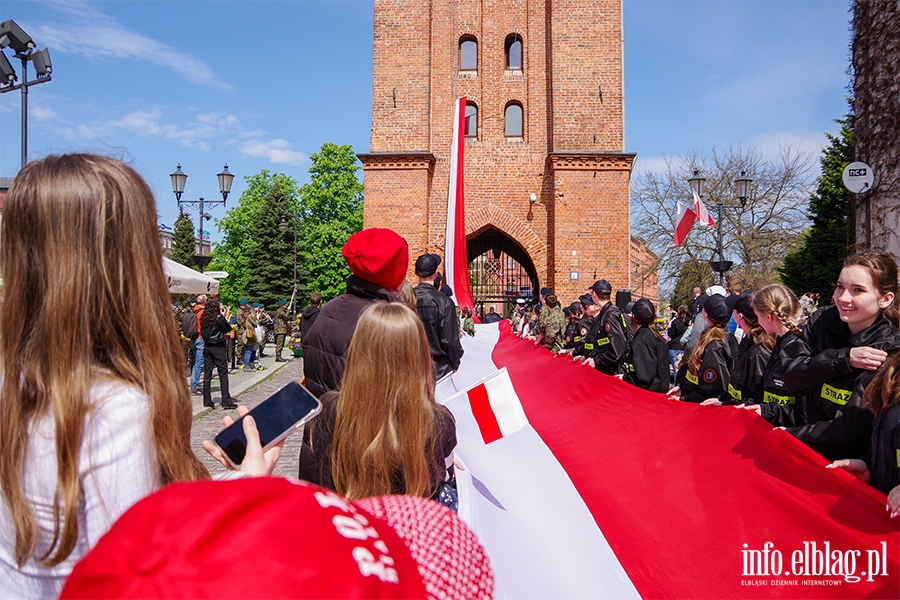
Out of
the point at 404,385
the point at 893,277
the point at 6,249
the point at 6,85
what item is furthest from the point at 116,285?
the point at 6,85

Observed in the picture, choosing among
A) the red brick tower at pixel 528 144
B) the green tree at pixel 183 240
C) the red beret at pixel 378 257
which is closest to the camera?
the red beret at pixel 378 257

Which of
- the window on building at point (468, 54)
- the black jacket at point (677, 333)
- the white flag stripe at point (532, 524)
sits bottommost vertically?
the white flag stripe at point (532, 524)

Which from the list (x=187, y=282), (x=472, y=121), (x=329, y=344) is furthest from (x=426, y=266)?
(x=472, y=121)

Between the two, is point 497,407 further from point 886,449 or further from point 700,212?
point 700,212

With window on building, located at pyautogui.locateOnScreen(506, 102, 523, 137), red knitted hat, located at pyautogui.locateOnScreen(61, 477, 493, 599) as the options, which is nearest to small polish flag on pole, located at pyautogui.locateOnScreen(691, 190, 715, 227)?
window on building, located at pyautogui.locateOnScreen(506, 102, 523, 137)

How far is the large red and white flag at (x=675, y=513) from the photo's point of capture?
3.02 m

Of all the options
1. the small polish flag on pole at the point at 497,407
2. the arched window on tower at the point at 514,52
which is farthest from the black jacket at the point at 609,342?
the arched window on tower at the point at 514,52

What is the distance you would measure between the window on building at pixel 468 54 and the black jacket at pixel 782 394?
20213 millimetres

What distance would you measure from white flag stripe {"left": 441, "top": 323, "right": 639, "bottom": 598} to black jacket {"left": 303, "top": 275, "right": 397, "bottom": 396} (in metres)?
0.73

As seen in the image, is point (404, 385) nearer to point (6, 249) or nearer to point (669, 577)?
point (6, 249)

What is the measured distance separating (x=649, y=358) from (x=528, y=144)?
15908 mm

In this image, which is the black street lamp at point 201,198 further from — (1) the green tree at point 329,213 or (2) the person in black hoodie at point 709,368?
(1) the green tree at point 329,213

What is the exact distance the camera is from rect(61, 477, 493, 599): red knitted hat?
0.70m

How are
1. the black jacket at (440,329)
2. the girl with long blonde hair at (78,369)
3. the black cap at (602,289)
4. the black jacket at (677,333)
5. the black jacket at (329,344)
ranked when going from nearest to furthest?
the girl with long blonde hair at (78,369) < the black jacket at (329,344) < the black jacket at (440,329) < the black cap at (602,289) < the black jacket at (677,333)
